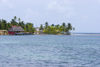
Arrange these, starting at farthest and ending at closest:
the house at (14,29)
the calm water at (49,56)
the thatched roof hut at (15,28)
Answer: the house at (14,29)
the thatched roof hut at (15,28)
the calm water at (49,56)

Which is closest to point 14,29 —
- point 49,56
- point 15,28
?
point 15,28

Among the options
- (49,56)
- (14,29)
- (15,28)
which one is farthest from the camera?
(15,28)

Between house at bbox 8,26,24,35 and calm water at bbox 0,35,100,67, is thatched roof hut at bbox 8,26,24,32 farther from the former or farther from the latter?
calm water at bbox 0,35,100,67

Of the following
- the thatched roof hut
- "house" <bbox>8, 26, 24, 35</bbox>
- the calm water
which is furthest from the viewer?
"house" <bbox>8, 26, 24, 35</bbox>

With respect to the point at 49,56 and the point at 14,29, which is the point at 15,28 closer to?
the point at 14,29

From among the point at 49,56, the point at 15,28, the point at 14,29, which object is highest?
the point at 15,28

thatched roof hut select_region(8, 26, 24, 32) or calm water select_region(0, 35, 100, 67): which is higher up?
thatched roof hut select_region(8, 26, 24, 32)

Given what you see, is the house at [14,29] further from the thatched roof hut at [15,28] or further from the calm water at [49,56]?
the calm water at [49,56]

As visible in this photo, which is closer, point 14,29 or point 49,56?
point 49,56

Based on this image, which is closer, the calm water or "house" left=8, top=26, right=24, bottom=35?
the calm water

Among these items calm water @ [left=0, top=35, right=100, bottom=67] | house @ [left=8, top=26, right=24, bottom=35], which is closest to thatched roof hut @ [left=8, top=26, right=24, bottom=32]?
house @ [left=8, top=26, right=24, bottom=35]

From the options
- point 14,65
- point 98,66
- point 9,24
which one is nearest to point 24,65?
point 14,65

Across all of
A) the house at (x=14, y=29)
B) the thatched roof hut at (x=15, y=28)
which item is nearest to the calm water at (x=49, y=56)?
the thatched roof hut at (x=15, y=28)

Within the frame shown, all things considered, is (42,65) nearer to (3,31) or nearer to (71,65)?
(71,65)
